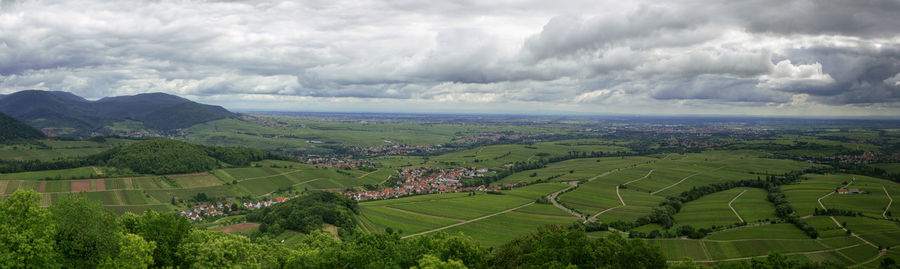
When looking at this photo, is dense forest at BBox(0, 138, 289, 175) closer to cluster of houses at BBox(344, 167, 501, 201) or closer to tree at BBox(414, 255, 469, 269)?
cluster of houses at BBox(344, 167, 501, 201)

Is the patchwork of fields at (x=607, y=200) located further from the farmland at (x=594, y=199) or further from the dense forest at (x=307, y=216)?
the dense forest at (x=307, y=216)

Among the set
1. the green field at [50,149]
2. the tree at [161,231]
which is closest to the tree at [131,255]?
the tree at [161,231]

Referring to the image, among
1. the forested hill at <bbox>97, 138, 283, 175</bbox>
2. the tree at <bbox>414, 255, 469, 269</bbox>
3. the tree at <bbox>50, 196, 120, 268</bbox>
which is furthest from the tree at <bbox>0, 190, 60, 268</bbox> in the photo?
the forested hill at <bbox>97, 138, 283, 175</bbox>

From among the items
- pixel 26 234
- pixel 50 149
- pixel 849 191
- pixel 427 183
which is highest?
pixel 26 234

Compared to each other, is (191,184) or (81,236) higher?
(81,236)

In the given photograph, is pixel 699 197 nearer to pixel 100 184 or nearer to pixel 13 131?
pixel 100 184

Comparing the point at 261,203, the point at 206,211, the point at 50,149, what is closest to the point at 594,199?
the point at 261,203

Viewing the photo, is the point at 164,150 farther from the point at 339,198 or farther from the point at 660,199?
the point at 660,199

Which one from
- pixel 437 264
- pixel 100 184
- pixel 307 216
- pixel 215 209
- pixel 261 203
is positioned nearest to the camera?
pixel 437 264
